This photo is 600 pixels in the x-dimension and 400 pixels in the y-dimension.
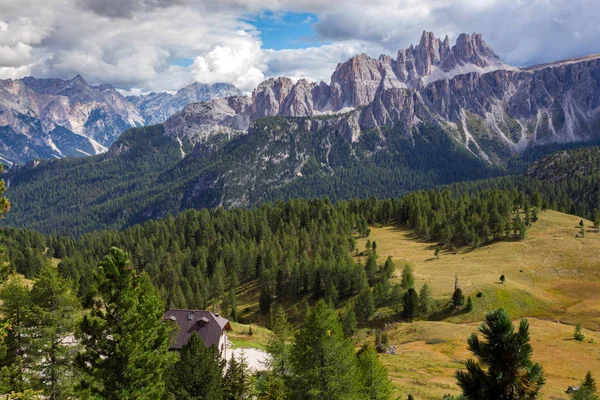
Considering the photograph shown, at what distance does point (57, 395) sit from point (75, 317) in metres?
5.80

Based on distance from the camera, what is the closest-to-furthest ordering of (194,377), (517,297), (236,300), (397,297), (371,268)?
1. (194,377)
2. (517,297)
3. (397,297)
4. (371,268)
5. (236,300)

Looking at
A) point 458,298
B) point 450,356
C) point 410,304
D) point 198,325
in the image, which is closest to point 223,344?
point 198,325

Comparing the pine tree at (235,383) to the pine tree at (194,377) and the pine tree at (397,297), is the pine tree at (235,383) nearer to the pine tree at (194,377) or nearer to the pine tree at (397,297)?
the pine tree at (194,377)

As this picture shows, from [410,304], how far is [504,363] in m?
85.8

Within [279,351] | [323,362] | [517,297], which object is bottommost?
[517,297]

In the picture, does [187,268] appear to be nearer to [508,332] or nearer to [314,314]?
[314,314]

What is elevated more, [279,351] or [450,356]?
[279,351]

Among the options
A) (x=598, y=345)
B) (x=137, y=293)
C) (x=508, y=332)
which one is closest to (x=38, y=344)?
(x=137, y=293)

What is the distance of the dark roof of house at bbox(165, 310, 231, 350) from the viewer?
59.9m

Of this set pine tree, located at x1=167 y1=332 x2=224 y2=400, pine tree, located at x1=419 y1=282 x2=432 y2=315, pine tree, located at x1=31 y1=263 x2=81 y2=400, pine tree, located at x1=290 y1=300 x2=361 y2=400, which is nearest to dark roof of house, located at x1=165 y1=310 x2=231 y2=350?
pine tree, located at x1=167 y1=332 x2=224 y2=400

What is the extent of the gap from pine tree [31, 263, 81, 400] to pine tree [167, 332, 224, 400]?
7.35 meters

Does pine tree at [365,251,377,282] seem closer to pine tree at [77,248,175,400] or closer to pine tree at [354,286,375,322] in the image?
pine tree at [354,286,375,322]

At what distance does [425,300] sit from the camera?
9388 cm

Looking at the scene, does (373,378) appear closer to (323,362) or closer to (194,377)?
(323,362)
